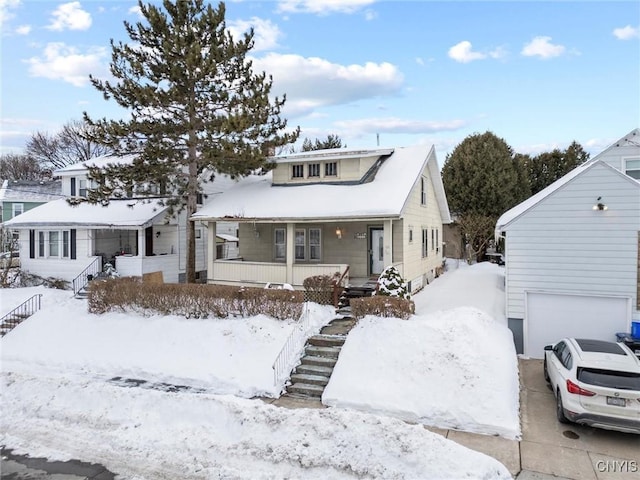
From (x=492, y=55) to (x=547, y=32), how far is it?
75.6 inches

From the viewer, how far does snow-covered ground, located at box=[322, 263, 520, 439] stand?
8.28 m

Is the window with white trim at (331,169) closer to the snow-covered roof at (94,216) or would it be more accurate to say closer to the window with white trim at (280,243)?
the window with white trim at (280,243)

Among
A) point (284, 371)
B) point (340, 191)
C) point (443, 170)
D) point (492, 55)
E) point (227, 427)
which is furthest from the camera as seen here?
point (443, 170)

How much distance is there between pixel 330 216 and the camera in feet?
51.0

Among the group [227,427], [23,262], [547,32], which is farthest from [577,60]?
[23,262]

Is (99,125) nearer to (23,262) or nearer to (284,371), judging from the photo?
(23,262)

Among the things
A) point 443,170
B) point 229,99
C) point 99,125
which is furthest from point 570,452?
point 443,170

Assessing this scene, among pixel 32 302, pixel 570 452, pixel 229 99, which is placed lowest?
pixel 570 452

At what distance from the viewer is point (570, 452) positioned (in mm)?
7121

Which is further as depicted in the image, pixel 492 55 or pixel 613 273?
pixel 492 55

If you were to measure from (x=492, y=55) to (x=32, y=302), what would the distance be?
66.0 ft

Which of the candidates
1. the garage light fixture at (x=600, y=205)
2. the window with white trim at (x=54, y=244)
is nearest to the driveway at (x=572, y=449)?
the garage light fixture at (x=600, y=205)

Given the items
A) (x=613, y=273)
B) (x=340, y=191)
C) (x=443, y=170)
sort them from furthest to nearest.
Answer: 1. (x=443, y=170)
2. (x=340, y=191)
3. (x=613, y=273)

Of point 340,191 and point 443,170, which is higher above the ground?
point 443,170
